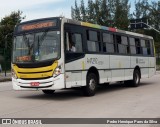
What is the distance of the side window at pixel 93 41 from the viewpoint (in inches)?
Result: 591

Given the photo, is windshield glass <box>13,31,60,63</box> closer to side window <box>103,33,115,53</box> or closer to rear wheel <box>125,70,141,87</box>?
side window <box>103,33,115,53</box>

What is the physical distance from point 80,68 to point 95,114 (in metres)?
4.11

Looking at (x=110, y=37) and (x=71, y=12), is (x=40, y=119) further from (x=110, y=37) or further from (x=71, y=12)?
(x=71, y=12)

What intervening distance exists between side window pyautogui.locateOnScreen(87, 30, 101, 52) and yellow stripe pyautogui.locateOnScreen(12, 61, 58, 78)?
7.57 ft

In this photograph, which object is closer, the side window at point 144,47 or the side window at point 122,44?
the side window at point 122,44

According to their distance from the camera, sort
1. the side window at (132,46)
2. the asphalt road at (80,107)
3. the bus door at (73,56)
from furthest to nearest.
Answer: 1. the side window at (132,46)
2. the bus door at (73,56)
3. the asphalt road at (80,107)

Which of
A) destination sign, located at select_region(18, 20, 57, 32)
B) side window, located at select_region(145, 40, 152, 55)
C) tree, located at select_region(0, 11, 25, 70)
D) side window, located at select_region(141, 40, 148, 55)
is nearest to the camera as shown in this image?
destination sign, located at select_region(18, 20, 57, 32)

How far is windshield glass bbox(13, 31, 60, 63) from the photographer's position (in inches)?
523

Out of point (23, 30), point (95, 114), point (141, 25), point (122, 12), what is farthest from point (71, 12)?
point (95, 114)

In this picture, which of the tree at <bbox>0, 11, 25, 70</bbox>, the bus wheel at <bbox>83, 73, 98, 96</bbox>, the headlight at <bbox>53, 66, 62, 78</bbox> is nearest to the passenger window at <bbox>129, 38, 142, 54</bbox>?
the bus wheel at <bbox>83, 73, 98, 96</bbox>

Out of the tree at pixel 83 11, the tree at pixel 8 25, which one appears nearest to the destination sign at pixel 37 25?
the tree at pixel 8 25

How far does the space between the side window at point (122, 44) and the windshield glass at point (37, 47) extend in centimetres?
503

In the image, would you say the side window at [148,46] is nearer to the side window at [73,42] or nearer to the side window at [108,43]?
the side window at [108,43]

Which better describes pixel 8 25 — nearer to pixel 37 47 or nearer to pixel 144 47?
pixel 144 47
